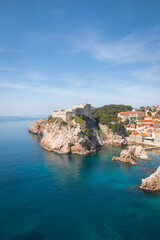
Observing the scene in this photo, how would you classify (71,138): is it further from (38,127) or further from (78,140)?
(38,127)

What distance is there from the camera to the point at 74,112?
6956 centimetres

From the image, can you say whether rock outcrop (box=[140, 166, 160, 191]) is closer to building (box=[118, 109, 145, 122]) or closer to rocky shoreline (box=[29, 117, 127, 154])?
rocky shoreline (box=[29, 117, 127, 154])

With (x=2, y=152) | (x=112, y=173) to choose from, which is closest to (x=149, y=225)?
(x=112, y=173)

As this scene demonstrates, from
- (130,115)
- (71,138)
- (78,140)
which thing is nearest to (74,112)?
(71,138)

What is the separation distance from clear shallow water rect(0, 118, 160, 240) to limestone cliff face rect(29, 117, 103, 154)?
12720 mm

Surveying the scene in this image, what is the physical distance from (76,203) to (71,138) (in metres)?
31.4

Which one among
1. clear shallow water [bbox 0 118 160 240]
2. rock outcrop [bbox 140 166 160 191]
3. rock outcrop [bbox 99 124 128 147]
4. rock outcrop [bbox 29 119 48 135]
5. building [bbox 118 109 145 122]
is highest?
building [bbox 118 109 145 122]

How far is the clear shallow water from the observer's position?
19.8 metres

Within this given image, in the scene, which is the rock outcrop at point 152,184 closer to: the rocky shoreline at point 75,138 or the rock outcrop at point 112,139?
the rocky shoreline at point 75,138

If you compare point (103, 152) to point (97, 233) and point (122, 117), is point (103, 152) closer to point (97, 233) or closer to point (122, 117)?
point (97, 233)

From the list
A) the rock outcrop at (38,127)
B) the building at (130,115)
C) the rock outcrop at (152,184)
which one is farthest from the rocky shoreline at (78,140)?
the rock outcrop at (38,127)

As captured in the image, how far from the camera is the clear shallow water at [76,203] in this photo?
19.8m

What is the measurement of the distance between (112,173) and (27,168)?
70.2 ft

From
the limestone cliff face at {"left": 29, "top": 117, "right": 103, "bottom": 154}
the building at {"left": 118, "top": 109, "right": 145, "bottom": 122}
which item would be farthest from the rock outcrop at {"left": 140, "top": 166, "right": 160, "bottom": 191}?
the building at {"left": 118, "top": 109, "right": 145, "bottom": 122}
